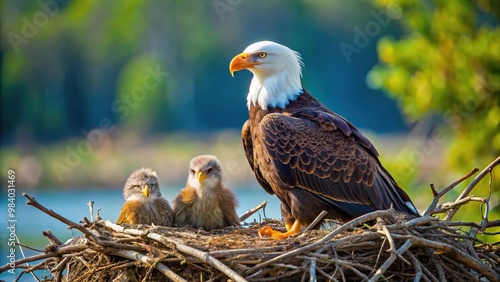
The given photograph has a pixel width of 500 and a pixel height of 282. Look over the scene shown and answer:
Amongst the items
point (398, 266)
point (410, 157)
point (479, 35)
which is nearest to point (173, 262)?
point (398, 266)

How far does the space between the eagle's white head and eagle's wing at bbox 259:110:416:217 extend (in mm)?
365

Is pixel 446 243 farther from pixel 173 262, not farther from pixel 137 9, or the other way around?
pixel 137 9

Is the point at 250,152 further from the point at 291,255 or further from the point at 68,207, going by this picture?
the point at 68,207

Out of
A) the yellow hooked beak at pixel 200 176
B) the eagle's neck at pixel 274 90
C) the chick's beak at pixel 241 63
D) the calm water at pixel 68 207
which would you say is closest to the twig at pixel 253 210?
the yellow hooked beak at pixel 200 176

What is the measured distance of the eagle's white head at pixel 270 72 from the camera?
7262 millimetres

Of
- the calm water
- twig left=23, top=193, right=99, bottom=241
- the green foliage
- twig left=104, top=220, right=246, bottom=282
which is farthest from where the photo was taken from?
the calm water

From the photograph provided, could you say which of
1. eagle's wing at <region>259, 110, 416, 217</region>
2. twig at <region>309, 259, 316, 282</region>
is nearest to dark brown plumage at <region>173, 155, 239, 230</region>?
eagle's wing at <region>259, 110, 416, 217</region>

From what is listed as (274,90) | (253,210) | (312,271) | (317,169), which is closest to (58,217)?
(312,271)

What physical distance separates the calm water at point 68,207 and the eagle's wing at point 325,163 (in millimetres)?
3771

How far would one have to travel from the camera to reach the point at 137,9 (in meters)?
25.6

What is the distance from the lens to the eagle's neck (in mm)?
7242

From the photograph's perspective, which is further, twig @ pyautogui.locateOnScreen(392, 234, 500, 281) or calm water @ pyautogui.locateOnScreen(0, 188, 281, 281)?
calm water @ pyautogui.locateOnScreen(0, 188, 281, 281)

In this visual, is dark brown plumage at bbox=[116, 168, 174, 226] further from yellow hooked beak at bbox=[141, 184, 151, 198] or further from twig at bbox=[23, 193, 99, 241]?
twig at bbox=[23, 193, 99, 241]

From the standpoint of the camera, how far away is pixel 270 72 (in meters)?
7.35
